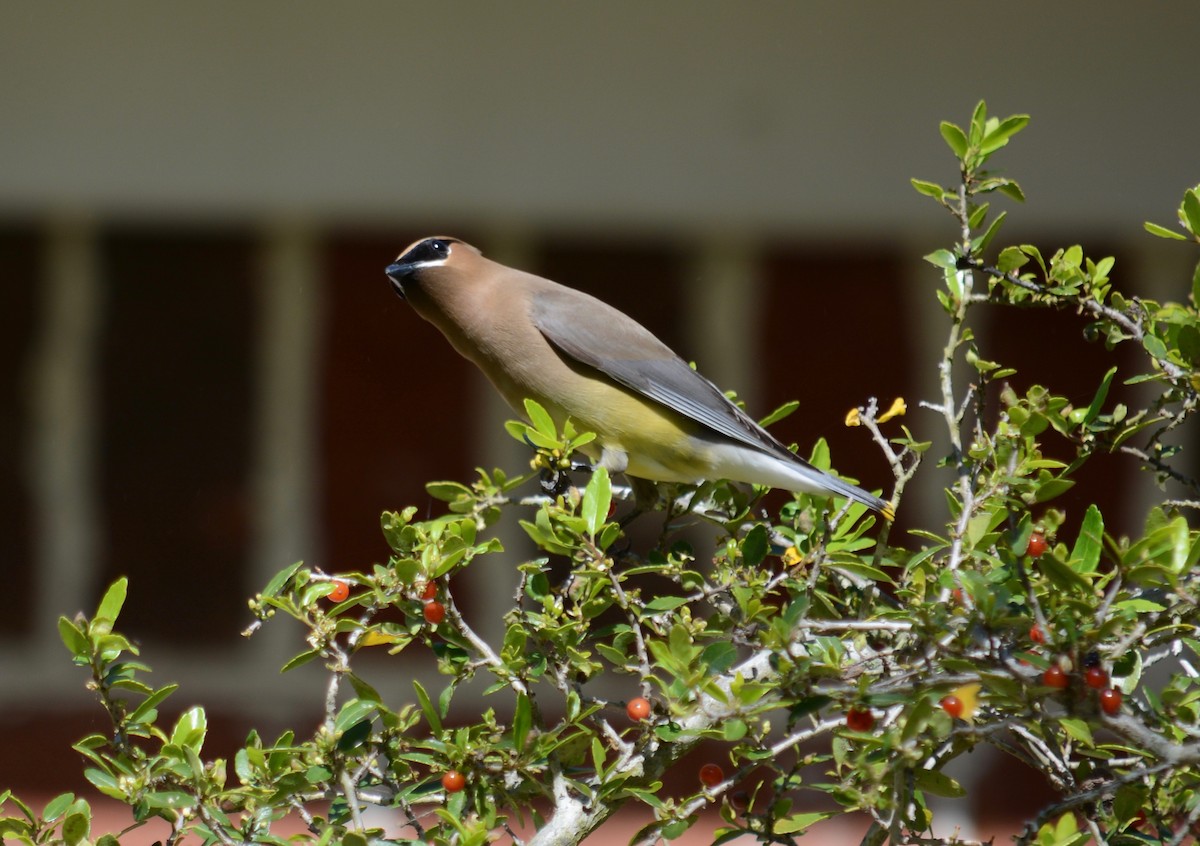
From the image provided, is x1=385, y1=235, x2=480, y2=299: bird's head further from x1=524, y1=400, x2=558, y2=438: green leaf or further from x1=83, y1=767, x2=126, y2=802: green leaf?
x1=83, y1=767, x2=126, y2=802: green leaf

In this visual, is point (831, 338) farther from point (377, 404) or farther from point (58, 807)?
point (58, 807)

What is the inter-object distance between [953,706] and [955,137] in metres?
0.69

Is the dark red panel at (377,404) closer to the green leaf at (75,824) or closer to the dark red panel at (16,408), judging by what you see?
the dark red panel at (16,408)

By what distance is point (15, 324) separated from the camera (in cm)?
315

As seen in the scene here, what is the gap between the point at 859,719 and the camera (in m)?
1.35

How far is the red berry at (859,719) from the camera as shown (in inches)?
53.1

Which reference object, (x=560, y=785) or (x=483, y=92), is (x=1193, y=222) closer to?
(x=560, y=785)

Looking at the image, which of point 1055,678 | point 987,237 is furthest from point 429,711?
point 987,237

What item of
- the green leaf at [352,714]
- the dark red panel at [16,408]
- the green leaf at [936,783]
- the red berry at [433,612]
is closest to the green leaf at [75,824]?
the green leaf at [352,714]

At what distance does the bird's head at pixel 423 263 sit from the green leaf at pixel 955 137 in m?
1.05

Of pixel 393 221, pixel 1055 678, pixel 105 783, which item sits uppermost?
pixel 393 221

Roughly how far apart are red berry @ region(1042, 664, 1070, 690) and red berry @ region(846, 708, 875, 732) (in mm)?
160

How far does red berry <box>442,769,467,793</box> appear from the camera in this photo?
1517mm

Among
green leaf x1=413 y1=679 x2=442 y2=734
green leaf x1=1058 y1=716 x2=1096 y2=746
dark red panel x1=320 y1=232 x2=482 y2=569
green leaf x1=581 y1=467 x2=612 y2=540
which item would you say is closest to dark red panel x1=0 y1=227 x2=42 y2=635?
dark red panel x1=320 y1=232 x2=482 y2=569
